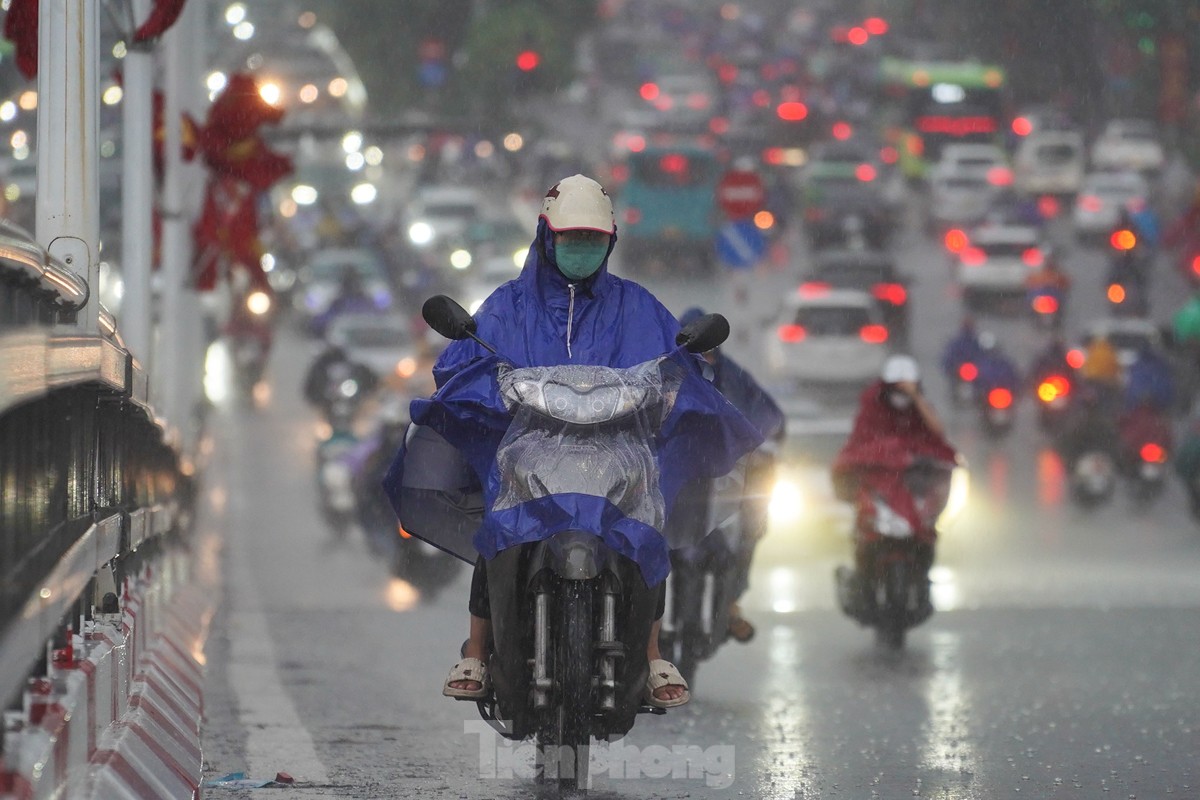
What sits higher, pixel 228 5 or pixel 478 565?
pixel 228 5

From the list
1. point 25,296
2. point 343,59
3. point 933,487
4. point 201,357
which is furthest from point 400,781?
point 343,59

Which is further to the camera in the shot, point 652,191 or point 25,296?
point 652,191

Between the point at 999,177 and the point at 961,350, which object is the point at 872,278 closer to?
the point at 961,350

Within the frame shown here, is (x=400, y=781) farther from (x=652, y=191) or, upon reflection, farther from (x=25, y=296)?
(x=652, y=191)

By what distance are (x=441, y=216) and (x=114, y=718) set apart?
5896 centimetres

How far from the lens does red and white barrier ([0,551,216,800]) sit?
532cm

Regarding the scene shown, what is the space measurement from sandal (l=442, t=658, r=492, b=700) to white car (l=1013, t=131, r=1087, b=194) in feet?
189

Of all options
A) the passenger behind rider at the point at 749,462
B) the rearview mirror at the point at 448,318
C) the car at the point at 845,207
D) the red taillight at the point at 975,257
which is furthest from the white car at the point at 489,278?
the rearview mirror at the point at 448,318

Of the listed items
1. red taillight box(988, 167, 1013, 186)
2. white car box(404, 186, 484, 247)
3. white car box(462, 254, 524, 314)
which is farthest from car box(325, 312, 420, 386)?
red taillight box(988, 167, 1013, 186)

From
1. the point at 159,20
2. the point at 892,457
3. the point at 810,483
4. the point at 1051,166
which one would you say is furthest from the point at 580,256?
the point at 1051,166

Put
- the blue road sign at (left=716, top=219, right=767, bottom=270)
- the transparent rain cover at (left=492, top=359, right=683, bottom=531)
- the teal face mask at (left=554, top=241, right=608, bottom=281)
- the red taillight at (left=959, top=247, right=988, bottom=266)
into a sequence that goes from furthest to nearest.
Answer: the red taillight at (left=959, top=247, right=988, bottom=266) < the blue road sign at (left=716, top=219, right=767, bottom=270) < the teal face mask at (left=554, top=241, right=608, bottom=281) < the transparent rain cover at (left=492, top=359, right=683, bottom=531)

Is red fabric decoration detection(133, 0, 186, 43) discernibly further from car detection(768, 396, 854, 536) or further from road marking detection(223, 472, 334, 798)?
car detection(768, 396, 854, 536)

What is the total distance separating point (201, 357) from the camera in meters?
23.0

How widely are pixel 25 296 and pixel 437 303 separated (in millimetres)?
1978
